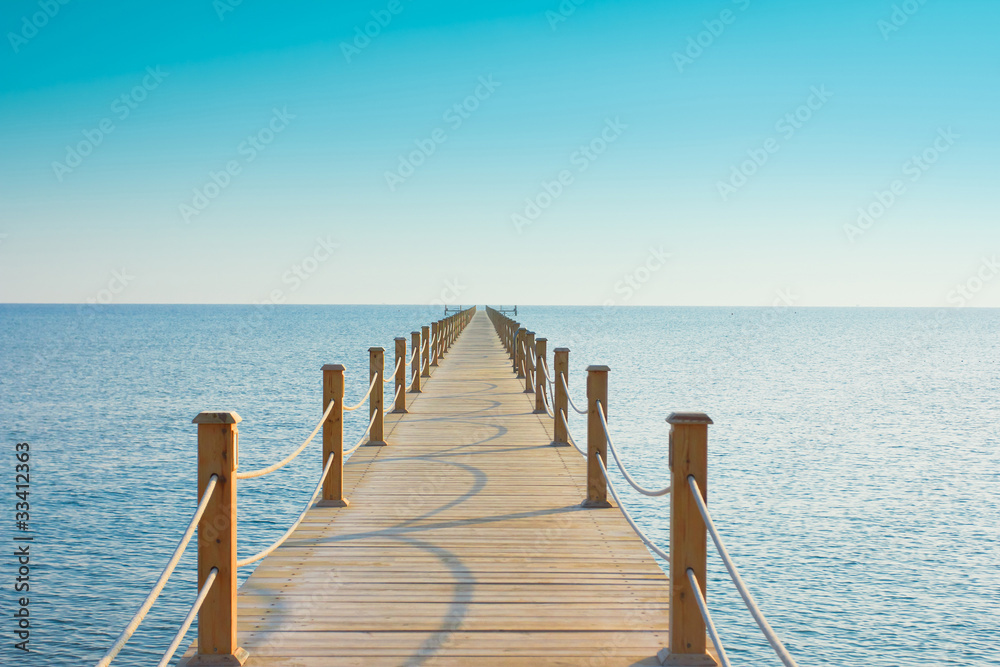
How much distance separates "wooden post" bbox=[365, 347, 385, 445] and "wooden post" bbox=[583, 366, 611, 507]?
109 inches

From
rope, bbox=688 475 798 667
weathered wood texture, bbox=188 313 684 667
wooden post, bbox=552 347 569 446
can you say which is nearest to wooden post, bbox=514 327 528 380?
wooden post, bbox=552 347 569 446

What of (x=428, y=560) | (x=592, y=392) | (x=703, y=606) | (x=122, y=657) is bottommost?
(x=122, y=657)

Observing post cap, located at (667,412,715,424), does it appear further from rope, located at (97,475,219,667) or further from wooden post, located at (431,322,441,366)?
wooden post, located at (431,322,441,366)

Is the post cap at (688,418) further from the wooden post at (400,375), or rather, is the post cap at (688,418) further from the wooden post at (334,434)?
the wooden post at (400,375)

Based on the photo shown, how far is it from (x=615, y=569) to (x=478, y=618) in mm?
1346

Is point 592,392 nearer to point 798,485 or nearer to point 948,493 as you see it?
point 798,485

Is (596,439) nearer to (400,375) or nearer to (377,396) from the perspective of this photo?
(377,396)

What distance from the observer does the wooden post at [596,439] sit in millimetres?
7566

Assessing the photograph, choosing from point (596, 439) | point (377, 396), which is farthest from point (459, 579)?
point (377, 396)

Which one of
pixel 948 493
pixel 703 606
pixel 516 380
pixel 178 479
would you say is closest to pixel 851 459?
pixel 948 493

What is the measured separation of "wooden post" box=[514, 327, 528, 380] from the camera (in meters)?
19.4

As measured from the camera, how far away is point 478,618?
4.89 meters

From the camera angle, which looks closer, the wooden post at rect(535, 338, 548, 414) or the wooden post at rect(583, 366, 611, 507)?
the wooden post at rect(583, 366, 611, 507)

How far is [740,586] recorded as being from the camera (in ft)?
11.9
